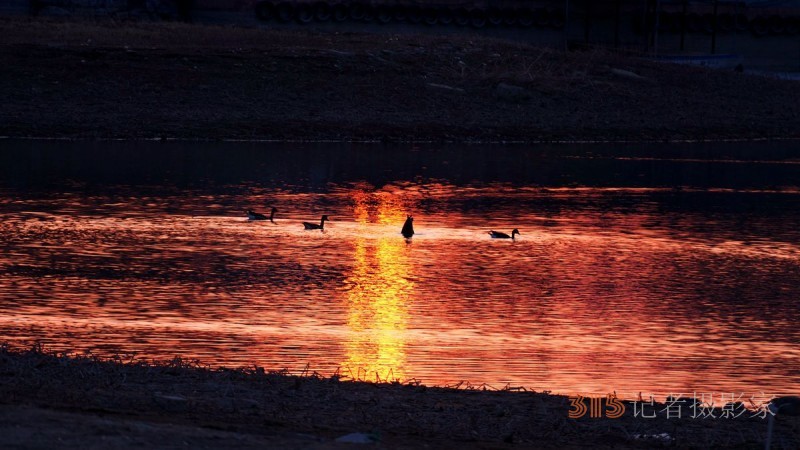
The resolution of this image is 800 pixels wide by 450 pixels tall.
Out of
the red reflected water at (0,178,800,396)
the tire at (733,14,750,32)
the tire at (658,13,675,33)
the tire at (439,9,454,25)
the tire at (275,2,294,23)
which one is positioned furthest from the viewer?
the tire at (733,14,750,32)

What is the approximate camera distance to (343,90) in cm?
4888

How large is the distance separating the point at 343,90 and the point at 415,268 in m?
27.7

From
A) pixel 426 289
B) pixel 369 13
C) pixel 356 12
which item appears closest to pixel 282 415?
pixel 426 289

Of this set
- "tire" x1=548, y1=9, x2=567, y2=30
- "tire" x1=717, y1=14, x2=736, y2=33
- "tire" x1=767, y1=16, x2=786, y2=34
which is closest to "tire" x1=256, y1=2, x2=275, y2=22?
"tire" x1=548, y1=9, x2=567, y2=30

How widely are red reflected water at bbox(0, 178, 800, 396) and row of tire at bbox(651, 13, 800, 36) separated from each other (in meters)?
45.0

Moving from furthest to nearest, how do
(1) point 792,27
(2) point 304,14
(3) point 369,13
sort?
(1) point 792,27 < (3) point 369,13 < (2) point 304,14

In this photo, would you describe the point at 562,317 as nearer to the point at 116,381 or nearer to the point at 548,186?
the point at 116,381

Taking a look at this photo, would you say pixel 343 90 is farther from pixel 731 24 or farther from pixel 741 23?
pixel 741 23

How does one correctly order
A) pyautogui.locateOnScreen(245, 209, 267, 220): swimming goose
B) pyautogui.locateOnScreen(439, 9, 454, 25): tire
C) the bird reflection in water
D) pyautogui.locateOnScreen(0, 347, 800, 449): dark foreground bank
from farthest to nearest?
pyautogui.locateOnScreen(439, 9, 454, 25): tire
pyautogui.locateOnScreen(245, 209, 267, 220): swimming goose
the bird reflection in water
pyautogui.locateOnScreen(0, 347, 800, 449): dark foreground bank

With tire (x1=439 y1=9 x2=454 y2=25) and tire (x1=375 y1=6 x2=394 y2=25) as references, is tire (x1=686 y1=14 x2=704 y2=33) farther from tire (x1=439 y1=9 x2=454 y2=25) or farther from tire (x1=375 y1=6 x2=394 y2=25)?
tire (x1=375 y1=6 x2=394 y2=25)

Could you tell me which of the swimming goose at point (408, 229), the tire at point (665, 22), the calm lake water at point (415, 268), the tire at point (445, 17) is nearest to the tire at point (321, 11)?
the tire at point (445, 17)

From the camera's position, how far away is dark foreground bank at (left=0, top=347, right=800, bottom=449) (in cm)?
1003

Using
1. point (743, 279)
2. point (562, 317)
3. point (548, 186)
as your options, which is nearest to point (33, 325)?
point (562, 317)

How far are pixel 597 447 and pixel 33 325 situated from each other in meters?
7.69
